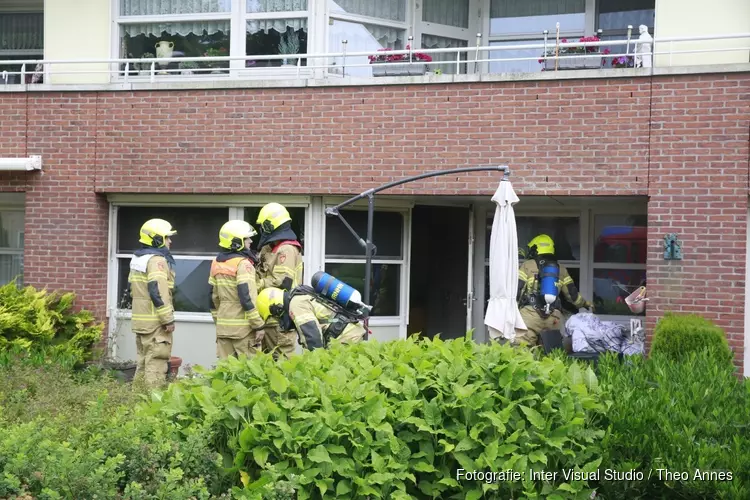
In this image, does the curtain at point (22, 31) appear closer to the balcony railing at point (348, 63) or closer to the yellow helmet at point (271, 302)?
the balcony railing at point (348, 63)

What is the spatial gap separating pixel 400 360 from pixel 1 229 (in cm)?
952

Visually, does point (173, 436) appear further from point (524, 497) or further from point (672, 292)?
point (672, 292)

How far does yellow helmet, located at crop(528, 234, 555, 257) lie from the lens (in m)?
12.1

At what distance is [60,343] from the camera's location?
40.8ft

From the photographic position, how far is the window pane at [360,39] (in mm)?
12789

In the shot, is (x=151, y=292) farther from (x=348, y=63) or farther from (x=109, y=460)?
(x=109, y=460)

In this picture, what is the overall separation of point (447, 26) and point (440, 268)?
3562 millimetres

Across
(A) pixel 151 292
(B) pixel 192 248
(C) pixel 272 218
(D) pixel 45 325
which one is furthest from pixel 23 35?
(C) pixel 272 218

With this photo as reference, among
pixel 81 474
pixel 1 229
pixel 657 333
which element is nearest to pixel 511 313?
pixel 657 333

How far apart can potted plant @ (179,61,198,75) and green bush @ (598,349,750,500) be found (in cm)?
836

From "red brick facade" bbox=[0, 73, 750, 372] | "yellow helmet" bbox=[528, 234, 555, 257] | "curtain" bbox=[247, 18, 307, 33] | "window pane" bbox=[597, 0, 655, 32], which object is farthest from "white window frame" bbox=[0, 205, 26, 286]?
"window pane" bbox=[597, 0, 655, 32]

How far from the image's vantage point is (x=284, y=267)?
10867mm

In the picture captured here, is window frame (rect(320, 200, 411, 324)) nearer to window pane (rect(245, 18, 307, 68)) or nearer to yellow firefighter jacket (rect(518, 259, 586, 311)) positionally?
yellow firefighter jacket (rect(518, 259, 586, 311))

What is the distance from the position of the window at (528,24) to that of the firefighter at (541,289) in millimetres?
2623
